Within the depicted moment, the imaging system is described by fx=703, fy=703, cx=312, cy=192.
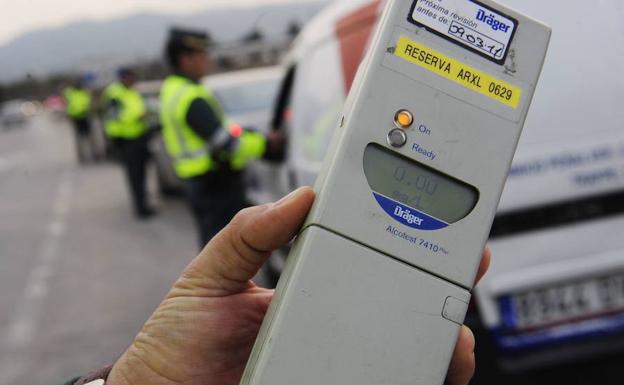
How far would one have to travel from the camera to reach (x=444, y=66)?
1040 millimetres

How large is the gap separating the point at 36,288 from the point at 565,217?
4896mm

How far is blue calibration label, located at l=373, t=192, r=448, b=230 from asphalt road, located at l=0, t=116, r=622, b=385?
170 centimetres

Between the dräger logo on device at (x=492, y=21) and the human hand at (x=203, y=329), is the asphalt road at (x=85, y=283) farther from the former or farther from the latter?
the dräger logo on device at (x=492, y=21)

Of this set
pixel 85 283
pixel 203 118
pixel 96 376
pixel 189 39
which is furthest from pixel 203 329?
pixel 85 283

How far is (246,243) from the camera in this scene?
1164 mm

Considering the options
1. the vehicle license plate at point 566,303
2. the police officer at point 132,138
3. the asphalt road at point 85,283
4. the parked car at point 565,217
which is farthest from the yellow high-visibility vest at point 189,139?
the police officer at point 132,138

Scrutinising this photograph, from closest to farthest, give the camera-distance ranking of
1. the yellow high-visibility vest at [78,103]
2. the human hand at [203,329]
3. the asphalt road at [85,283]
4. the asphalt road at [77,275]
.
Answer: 1. the human hand at [203,329]
2. the asphalt road at [85,283]
3. the asphalt road at [77,275]
4. the yellow high-visibility vest at [78,103]

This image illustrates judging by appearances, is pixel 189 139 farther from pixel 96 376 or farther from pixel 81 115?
pixel 81 115

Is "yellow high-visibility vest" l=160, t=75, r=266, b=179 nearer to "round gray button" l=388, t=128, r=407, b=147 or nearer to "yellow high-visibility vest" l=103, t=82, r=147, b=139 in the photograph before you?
"round gray button" l=388, t=128, r=407, b=147

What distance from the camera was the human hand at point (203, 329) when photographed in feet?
4.19

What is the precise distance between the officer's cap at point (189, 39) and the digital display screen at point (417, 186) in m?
3.37

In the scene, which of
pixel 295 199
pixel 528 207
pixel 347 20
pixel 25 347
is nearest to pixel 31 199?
pixel 25 347

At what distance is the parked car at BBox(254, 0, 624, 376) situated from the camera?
94.6 inches

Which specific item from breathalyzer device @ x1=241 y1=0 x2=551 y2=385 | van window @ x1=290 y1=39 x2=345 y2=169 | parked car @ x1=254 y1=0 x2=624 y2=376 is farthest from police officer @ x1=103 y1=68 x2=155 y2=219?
breathalyzer device @ x1=241 y1=0 x2=551 y2=385
